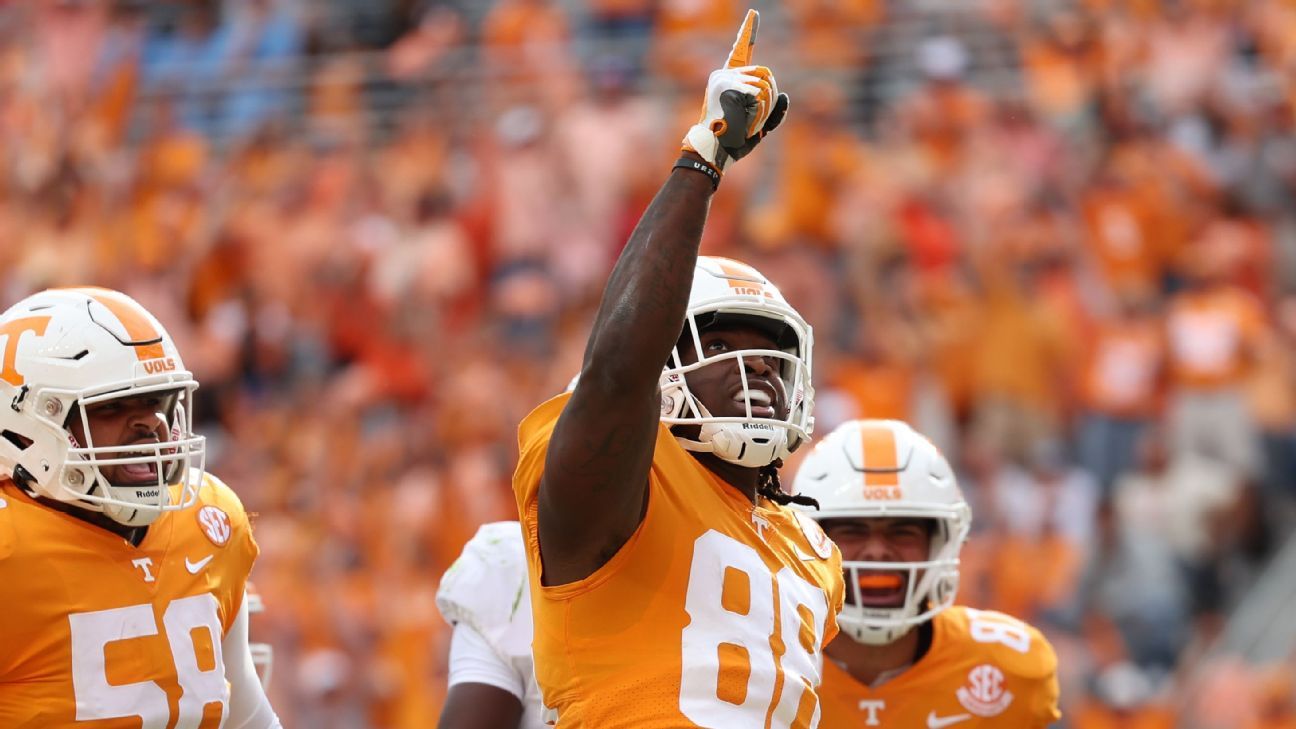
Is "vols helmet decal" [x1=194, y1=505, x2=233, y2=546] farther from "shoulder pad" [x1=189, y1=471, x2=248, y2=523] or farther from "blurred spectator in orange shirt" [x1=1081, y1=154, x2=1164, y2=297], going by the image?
"blurred spectator in orange shirt" [x1=1081, y1=154, x2=1164, y2=297]

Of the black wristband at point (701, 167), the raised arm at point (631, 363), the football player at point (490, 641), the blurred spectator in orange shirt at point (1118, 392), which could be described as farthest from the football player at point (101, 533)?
the blurred spectator in orange shirt at point (1118, 392)

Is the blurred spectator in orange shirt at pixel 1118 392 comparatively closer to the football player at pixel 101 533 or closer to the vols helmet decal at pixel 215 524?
the vols helmet decal at pixel 215 524

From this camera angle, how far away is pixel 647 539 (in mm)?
3268

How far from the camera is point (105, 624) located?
372 cm

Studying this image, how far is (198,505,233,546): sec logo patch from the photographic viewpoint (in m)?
4.04

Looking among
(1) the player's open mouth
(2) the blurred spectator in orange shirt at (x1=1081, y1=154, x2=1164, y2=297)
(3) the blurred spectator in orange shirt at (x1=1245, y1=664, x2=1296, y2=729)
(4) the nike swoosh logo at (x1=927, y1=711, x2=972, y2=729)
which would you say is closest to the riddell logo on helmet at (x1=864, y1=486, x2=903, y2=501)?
(1) the player's open mouth

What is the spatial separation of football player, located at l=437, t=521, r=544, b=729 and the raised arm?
1.19 m

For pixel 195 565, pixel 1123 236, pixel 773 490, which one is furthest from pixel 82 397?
pixel 1123 236

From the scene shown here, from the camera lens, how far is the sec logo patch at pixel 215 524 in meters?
4.04

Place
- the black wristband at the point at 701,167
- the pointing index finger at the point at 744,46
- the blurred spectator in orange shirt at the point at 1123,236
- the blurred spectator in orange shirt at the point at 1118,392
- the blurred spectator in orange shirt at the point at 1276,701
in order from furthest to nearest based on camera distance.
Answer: the blurred spectator in orange shirt at the point at 1123,236 → the blurred spectator in orange shirt at the point at 1118,392 → the blurred spectator in orange shirt at the point at 1276,701 → the pointing index finger at the point at 744,46 → the black wristband at the point at 701,167

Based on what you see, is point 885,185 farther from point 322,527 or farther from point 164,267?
point 164,267

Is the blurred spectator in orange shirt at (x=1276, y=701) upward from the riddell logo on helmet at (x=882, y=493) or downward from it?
downward

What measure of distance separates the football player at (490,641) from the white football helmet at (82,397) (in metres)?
0.76

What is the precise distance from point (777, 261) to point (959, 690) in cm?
516
